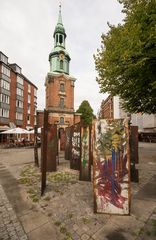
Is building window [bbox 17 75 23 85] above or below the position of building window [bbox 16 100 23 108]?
above

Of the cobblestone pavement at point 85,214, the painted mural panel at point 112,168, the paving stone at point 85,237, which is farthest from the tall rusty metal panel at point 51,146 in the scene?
the paving stone at point 85,237

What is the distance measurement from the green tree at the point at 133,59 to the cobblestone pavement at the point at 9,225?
7.36m

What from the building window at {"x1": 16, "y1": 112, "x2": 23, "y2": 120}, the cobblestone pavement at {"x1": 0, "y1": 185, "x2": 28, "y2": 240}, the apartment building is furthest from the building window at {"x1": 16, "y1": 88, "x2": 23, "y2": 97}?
the cobblestone pavement at {"x1": 0, "y1": 185, "x2": 28, "y2": 240}

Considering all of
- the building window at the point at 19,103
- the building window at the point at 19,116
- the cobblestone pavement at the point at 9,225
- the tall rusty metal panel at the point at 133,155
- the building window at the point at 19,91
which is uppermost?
the building window at the point at 19,91

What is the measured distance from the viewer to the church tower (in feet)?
117

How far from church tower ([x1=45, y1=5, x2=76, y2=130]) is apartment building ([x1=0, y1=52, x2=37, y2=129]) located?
5958 mm

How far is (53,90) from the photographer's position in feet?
118

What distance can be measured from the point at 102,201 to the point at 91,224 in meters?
0.62

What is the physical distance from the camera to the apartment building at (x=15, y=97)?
1163 inches

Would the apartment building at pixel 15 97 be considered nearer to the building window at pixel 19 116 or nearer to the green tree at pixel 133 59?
the building window at pixel 19 116

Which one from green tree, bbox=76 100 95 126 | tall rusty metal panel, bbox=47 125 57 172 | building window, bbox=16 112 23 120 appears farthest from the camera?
green tree, bbox=76 100 95 126

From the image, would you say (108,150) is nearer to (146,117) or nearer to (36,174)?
(36,174)

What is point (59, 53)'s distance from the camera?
1394 inches

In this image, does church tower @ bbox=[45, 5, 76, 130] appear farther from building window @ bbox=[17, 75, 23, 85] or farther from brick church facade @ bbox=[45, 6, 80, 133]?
building window @ bbox=[17, 75, 23, 85]
